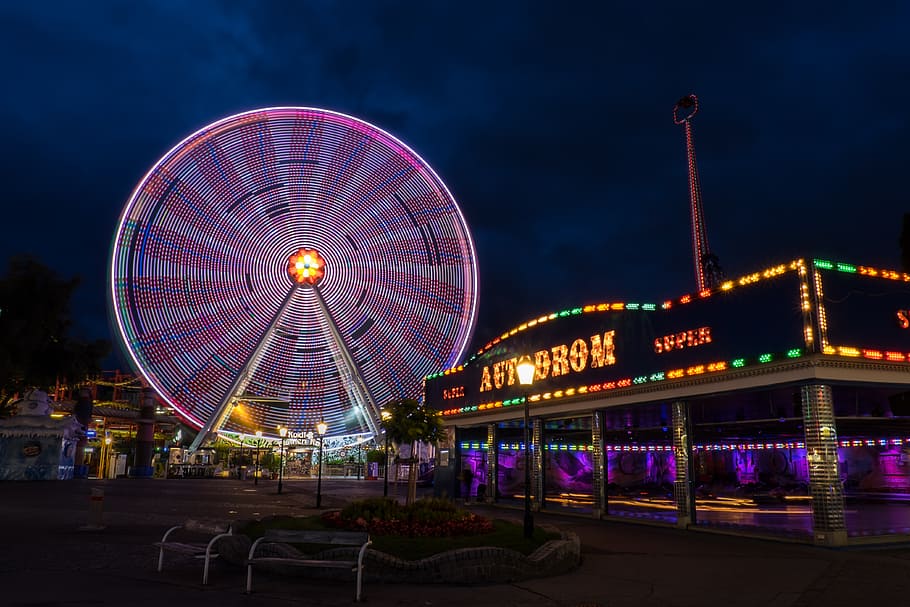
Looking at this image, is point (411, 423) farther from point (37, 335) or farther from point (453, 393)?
point (37, 335)

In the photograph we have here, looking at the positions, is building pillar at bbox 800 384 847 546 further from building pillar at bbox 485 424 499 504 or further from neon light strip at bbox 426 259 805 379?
building pillar at bbox 485 424 499 504

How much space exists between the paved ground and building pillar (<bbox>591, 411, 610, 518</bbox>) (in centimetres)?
515

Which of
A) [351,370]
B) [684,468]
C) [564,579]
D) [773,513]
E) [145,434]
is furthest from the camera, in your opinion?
[145,434]

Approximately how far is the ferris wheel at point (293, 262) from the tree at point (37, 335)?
3.69m

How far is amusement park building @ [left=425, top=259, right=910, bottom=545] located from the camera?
14031 mm

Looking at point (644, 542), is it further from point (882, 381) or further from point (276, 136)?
point (276, 136)

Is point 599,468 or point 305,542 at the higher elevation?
point 599,468

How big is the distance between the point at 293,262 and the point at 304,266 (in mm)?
724

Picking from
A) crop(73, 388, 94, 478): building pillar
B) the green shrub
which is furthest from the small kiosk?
the green shrub

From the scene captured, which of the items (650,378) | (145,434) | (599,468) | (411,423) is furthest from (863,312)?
(145,434)

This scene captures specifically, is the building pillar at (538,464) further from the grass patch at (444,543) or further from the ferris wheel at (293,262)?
the ferris wheel at (293,262)

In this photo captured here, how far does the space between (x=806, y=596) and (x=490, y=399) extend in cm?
1843

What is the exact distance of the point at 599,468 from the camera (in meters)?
20.8

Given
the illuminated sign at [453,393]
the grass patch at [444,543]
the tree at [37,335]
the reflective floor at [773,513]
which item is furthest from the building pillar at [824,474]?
the tree at [37,335]
